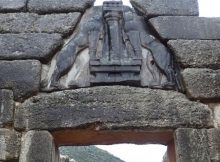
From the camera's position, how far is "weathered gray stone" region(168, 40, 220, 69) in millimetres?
4297

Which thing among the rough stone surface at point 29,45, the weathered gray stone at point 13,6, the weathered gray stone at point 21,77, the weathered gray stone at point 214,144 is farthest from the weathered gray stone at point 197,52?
the weathered gray stone at point 13,6

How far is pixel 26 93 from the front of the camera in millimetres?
4141

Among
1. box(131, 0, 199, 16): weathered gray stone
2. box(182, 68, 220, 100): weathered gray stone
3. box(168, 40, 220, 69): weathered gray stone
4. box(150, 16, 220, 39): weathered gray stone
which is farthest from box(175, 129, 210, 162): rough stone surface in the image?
box(131, 0, 199, 16): weathered gray stone

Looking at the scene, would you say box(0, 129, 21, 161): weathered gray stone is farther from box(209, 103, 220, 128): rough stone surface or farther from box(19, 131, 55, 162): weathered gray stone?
box(209, 103, 220, 128): rough stone surface

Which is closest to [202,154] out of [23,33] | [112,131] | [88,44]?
[112,131]

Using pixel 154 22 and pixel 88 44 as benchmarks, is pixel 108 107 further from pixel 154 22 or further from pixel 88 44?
pixel 154 22

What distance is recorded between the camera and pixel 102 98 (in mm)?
4078

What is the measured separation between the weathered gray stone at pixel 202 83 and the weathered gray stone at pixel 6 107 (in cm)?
164

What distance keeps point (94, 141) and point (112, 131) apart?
35 centimetres

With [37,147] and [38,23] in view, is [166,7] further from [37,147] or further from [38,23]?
[37,147]

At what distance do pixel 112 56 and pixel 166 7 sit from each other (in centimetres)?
85

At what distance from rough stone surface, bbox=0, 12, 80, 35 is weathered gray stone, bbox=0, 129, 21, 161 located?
1.15 metres

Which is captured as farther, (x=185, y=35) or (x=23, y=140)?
(x=185, y=35)

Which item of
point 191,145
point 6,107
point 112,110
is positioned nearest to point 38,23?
point 6,107
